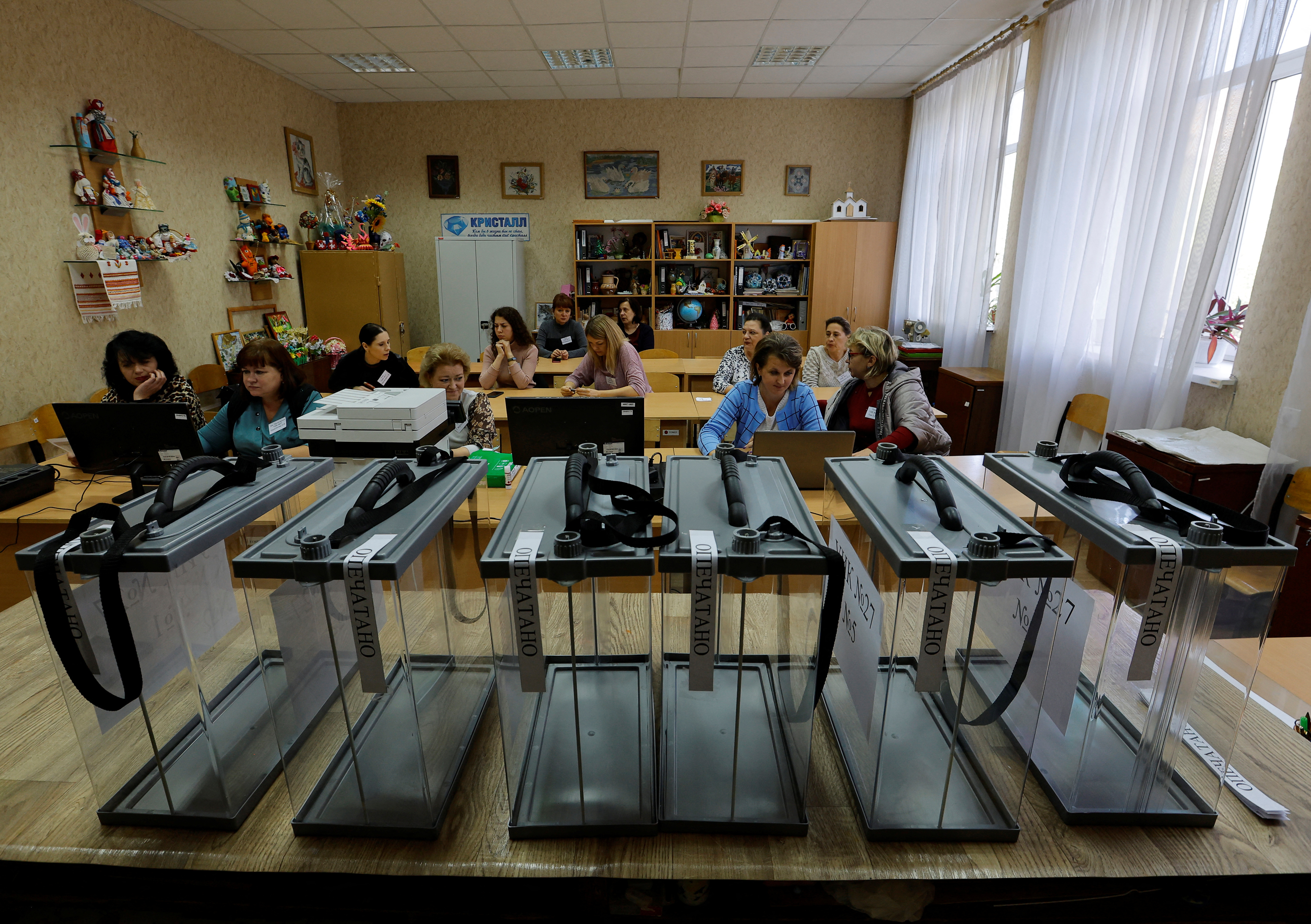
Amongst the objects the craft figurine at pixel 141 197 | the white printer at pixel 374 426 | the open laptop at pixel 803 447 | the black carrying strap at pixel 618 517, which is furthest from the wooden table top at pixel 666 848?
the craft figurine at pixel 141 197

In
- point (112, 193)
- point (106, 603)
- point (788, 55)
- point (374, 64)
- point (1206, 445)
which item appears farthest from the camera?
point (374, 64)

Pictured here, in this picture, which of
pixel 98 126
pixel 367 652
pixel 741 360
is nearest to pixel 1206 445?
pixel 741 360

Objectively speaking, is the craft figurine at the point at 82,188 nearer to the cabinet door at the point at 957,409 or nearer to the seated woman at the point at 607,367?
the seated woman at the point at 607,367

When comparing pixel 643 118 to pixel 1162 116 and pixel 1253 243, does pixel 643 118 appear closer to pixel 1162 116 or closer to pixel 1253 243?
pixel 1162 116

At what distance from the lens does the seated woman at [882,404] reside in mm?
2883

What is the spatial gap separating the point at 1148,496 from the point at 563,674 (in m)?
0.70

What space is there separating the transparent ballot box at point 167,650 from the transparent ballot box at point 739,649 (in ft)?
1.59

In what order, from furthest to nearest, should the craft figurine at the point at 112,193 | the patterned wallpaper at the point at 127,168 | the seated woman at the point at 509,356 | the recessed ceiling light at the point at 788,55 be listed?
1. the recessed ceiling light at the point at 788,55
2. the seated woman at the point at 509,356
3. the craft figurine at the point at 112,193
4. the patterned wallpaper at the point at 127,168

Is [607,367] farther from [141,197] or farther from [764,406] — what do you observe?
[141,197]

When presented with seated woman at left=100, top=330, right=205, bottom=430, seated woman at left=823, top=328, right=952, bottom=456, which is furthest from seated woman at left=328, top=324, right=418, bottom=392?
seated woman at left=823, top=328, right=952, bottom=456

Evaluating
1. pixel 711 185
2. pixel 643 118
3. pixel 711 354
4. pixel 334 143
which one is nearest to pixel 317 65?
pixel 334 143

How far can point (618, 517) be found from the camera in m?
0.74

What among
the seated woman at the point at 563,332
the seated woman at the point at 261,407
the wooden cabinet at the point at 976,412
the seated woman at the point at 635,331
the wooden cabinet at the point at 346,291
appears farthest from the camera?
the seated woman at the point at 635,331

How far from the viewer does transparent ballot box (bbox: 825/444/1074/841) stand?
26.5 inches
